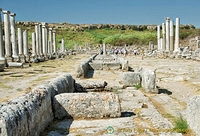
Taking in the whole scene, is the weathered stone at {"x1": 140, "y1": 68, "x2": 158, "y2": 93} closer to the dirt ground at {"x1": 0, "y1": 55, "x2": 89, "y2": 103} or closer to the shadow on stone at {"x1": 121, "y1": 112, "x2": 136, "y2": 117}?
the shadow on stone at {"x1": 121, "y1": 112, "x2": 136, "y2": 117}

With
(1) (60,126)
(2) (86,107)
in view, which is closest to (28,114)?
(1) (60,126)

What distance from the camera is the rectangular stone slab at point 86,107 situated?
3777mm

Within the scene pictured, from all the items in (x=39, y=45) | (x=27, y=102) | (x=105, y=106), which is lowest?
(x=105, y=106)

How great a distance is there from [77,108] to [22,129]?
4.79 feet

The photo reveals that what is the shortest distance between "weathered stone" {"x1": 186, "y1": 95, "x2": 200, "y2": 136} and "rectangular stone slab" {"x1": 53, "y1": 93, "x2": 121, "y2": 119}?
1.23 m

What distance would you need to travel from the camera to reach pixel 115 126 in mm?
3373

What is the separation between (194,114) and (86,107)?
1.85 m

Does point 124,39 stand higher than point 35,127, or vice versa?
point 124,39

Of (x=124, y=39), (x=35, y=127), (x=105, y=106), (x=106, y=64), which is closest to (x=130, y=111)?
(x=105, y=106)

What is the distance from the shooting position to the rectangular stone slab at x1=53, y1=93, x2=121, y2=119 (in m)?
3.78

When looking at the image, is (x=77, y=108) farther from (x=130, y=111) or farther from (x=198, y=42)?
(x=198, y=42)

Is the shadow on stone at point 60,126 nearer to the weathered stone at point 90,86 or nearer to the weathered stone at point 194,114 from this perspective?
the weathered stone at point 194,114

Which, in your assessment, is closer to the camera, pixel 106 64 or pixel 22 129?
pixel 22 129

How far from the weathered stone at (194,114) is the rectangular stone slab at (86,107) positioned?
4.05 feet
